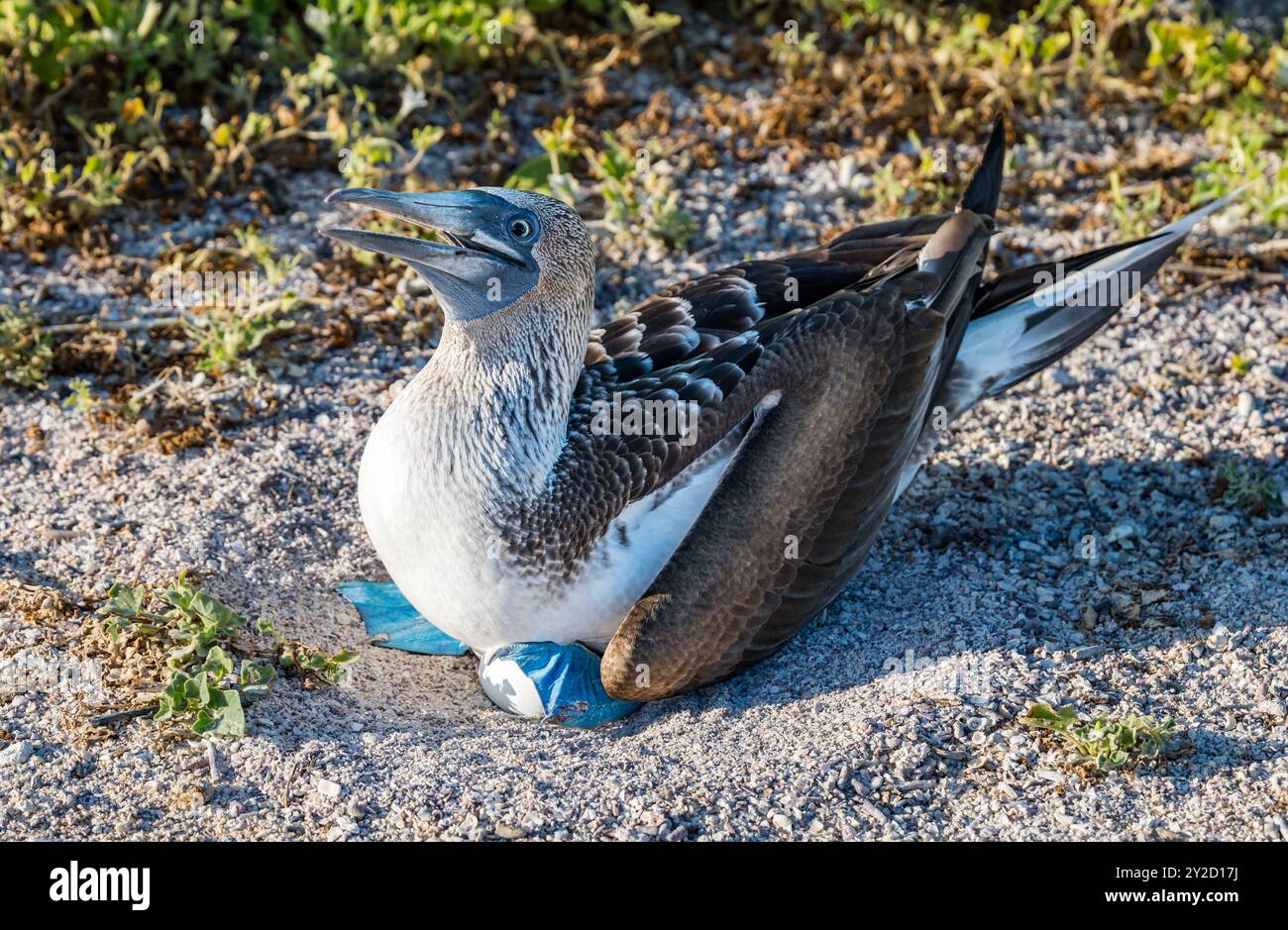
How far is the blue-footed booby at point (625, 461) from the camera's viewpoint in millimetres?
5305

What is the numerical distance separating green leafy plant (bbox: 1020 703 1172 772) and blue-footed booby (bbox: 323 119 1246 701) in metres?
0.96

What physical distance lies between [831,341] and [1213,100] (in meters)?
4.52

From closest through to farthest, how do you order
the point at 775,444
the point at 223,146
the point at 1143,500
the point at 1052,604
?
the point at 775,444 < the point at 1052,604 < the point at 1143,500 < the point at 223,146

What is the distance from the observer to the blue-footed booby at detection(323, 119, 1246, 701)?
530 centimetres

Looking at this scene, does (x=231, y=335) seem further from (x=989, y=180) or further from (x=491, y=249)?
(x=989, y=180)

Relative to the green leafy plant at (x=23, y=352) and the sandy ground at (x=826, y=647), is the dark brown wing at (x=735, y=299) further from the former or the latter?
the green leafy plant at (x=23, y=352)

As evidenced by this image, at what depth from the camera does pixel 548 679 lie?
5.45 metres

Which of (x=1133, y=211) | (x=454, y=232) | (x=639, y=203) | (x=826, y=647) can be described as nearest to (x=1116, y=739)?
(x=826, y=647)

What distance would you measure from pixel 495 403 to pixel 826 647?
1.53m

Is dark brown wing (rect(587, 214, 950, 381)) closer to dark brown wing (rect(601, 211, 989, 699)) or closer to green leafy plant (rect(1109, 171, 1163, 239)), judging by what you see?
dark brown wing (rect(601, 211, 989, 699))

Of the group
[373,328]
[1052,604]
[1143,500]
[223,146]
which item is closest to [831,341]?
[1052,604]

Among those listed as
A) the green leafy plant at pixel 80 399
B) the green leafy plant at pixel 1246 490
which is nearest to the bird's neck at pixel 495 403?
the green leafy plant at pixel 80 399

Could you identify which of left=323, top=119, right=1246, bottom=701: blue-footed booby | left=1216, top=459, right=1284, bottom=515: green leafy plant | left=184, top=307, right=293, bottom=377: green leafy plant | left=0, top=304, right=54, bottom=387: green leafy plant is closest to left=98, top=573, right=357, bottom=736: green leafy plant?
left=323, top=119, right=1246, bottom=701: blue-footed booby

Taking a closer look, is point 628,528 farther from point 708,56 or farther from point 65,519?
point 708,56
